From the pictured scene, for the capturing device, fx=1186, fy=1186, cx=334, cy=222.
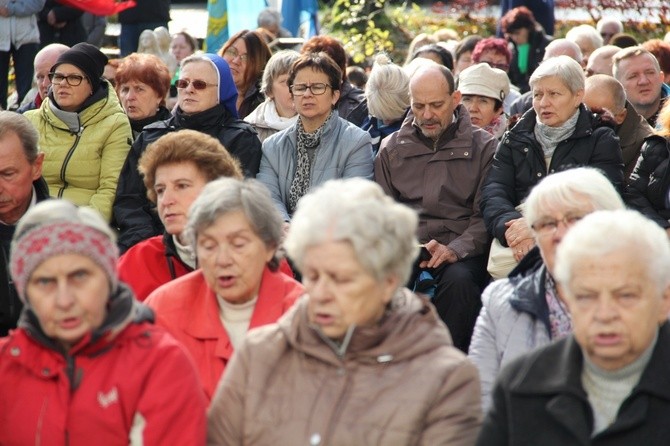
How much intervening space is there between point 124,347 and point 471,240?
11.1ft

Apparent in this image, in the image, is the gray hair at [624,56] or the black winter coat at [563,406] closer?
the black winter coat at [563,406]

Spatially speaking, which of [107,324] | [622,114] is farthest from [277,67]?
[107,324]

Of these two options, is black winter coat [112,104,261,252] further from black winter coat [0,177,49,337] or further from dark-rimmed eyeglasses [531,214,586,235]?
dark-rimmed eyeglasses [531,214,586,235]

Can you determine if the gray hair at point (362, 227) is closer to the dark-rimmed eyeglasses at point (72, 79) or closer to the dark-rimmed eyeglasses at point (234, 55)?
the dark-rimmed eyeglasses at point (72, 79)

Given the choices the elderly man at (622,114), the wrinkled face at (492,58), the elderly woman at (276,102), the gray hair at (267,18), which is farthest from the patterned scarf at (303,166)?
the gray hair at (267,18)

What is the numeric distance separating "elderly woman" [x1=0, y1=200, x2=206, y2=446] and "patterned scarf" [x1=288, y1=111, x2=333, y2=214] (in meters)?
3.47

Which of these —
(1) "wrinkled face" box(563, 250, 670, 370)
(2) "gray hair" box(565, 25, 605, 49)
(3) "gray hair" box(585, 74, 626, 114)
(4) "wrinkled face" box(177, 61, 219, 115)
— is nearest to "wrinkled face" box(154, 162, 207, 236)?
(4) "wrinkled face" box(177, 61, 219, 115)

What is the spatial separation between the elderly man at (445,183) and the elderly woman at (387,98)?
618 millimetres

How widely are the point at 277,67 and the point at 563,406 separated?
507cm

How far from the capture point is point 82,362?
3.84m

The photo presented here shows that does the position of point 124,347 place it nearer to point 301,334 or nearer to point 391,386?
point 301,334

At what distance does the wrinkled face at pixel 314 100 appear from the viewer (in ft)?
24.4

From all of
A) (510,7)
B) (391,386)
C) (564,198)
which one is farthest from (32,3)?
(391,386)

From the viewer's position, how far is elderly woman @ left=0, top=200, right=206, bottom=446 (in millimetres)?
3801
